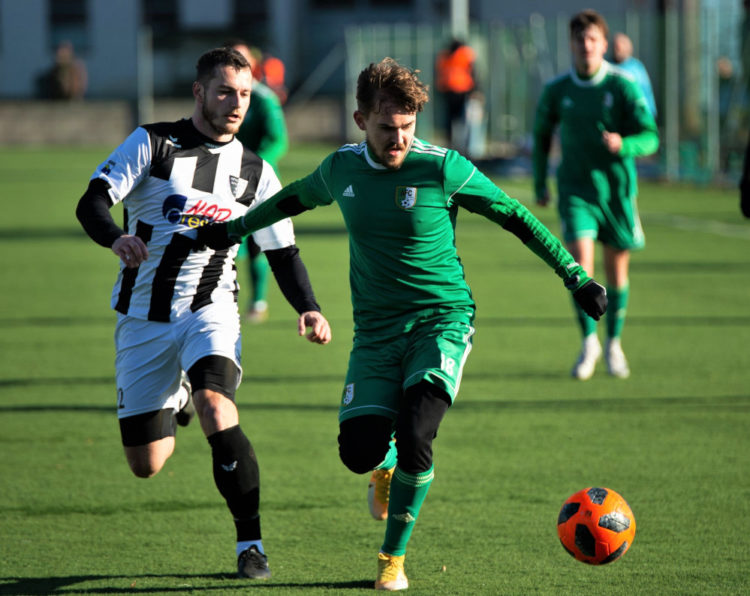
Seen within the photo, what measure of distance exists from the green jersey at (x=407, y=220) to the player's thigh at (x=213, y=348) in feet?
1.28

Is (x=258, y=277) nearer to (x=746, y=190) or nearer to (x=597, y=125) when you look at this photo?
(x=597, y=125)

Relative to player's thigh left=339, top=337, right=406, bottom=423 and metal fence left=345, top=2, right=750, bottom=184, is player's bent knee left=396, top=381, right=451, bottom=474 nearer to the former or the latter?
player's thigh left=339, top=337, right=406, bottom=423

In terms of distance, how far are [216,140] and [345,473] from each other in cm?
198

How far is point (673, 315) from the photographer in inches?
453

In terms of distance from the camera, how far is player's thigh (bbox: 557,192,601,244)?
881 centimetres

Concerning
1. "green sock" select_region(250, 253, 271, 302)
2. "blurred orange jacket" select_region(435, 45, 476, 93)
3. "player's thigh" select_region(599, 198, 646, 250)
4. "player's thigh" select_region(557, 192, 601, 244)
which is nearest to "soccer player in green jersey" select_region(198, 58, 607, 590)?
"player's thigh" select_region(557, 192, 601, 244)

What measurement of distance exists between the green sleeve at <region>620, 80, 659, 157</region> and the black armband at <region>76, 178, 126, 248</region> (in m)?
4.54

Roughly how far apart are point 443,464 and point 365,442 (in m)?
1.91

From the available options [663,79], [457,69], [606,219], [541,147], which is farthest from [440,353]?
[663,79]

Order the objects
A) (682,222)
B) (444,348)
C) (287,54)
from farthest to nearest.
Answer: (287,54) → (682,222) → (444,348)

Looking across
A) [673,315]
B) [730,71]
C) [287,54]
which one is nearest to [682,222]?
[730,71]

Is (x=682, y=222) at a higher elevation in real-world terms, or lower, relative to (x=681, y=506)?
lower

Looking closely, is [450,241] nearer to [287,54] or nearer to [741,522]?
[741,522]

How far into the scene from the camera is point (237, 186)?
552 cm
